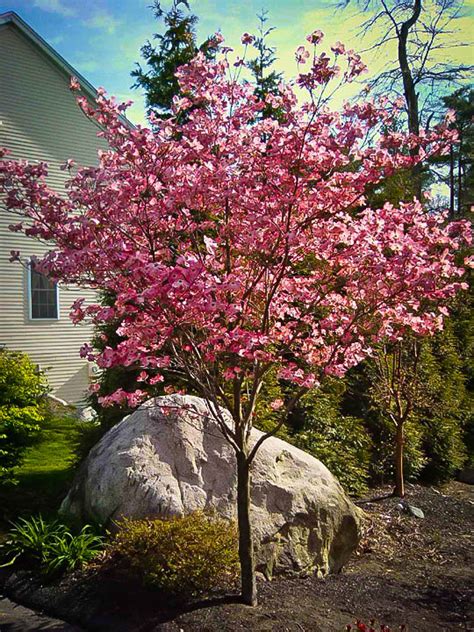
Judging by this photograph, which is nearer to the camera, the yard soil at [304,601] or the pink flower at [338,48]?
the pink flower at [338,48]

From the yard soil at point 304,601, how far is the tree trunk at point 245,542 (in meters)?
0.09

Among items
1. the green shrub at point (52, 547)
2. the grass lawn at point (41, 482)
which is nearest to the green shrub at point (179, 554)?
the green shrub at point (52, 547)

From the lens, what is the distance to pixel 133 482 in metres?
4.20

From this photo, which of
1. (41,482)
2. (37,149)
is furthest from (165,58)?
(41,482)

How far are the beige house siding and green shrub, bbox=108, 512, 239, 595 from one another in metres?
8.53

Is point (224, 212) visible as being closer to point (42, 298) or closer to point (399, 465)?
point (399, 465)

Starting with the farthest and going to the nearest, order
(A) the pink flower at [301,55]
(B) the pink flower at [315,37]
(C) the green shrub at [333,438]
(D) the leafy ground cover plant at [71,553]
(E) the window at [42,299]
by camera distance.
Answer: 1. (E) the window at [42,299]
2. (C) the green shrub at [333,438]
3. (D) the leafy ground cover plant at [71,553]
4. (A) the pink flower at [301,55]
5. (B) the pink flower at [315,37]

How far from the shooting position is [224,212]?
3520 millimetres

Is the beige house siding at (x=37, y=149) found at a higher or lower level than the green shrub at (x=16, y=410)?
higher

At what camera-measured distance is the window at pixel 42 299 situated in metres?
12.3

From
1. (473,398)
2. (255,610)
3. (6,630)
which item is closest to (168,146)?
(255,610)

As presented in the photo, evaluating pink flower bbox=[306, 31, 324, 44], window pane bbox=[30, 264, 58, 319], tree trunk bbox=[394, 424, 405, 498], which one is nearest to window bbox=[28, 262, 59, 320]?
window pane bbox=[30, 264, 58, 319]

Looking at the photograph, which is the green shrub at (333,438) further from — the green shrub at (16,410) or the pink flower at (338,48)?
the pink flower at (338,48)

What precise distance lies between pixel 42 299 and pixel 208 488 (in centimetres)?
915
